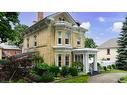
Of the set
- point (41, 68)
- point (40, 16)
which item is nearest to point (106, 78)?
point (41, 68)

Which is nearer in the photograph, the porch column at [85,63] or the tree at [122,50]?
the tree at [122,50]

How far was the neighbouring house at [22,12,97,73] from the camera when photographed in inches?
428

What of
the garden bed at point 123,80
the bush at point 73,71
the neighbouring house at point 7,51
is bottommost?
the garden bed at point 123,80

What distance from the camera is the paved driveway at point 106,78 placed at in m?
10.7

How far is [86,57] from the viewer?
11.1 metres

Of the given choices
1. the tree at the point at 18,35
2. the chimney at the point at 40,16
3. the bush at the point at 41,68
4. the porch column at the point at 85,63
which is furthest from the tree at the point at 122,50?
the tree at the point at 18,35

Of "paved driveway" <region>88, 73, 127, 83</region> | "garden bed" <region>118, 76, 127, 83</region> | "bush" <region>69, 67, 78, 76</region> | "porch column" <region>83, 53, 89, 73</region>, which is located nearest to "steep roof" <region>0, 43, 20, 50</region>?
"bush" <region>69, 67, 78, 76</region>

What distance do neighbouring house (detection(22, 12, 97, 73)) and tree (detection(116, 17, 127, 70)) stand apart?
904mm

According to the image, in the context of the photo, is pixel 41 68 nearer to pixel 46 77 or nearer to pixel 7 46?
pixel 46 77

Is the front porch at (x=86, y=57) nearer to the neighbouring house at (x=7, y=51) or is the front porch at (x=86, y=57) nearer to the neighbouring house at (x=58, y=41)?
the neighbouring house at (x=58, y=41)
